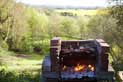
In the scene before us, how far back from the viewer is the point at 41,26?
4312 cm

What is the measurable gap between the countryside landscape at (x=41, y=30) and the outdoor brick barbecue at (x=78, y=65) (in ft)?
17.5

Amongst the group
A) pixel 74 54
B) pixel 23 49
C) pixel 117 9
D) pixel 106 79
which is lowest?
pixel 23 49

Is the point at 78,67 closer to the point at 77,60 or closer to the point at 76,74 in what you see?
the point at 77,60

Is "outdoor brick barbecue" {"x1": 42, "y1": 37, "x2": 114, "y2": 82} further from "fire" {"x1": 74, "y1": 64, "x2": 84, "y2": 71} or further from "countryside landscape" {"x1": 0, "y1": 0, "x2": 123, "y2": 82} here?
"countryside landscape" {"x1": 0, "y1": 0, "x2": 123, "y2": 82}

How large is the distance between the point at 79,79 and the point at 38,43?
109 ft

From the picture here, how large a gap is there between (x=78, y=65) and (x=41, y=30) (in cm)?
3281

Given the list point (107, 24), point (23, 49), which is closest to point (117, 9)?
point (107, 24)

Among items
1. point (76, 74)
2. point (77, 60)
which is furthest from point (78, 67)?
point (76, 74)

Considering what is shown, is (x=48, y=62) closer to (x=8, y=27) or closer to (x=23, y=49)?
(x=8, y=27)

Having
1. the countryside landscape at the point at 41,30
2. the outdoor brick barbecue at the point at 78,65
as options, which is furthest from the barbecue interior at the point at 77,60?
the countryside landscape at the point at 41,30

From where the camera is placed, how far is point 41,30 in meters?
43.2

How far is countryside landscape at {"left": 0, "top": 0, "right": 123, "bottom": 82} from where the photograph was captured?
86.1ft

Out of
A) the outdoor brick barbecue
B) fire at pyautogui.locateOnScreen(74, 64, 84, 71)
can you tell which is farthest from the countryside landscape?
fire at pyautogui.locateOnScreen(74, 64, 84, 71)

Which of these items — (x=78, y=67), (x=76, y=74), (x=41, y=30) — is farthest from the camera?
(x=41, y=30)
